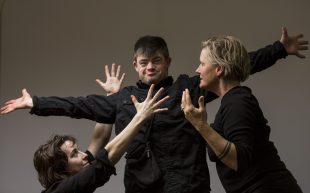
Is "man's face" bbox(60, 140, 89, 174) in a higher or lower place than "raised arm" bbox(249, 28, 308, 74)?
lower

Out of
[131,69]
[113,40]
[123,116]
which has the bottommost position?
[123,116]

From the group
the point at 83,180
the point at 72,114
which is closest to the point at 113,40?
the point at 72,114

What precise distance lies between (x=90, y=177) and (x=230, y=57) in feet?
1.98

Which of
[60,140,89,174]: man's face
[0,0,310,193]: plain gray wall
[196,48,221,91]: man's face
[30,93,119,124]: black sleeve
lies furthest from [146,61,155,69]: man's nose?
[0,0,310,193]: plain gray wall

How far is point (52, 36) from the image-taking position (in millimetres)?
2949

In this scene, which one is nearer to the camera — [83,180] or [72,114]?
[83,180]

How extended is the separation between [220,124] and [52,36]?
1.88 meters

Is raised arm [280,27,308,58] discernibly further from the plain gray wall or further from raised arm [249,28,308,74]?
the plain gray wall

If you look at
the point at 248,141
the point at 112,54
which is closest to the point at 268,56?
the point at 248,141

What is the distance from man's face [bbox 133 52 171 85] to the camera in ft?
5.77

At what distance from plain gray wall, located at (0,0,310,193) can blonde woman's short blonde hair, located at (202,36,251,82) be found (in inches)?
48.3

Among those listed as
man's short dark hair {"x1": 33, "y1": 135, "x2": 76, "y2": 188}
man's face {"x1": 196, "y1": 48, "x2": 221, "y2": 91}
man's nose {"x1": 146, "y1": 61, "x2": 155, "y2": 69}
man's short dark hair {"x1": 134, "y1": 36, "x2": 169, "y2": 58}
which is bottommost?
man's short dark hair {"x1": 33, "y1": 135, "x2": 76, "y2": 188}

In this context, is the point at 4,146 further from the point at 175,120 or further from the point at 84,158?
the point at 175,120

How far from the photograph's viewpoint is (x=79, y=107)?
174 cm
